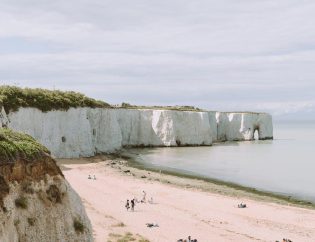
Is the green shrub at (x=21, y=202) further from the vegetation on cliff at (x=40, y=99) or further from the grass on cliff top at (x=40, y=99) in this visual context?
the grass on cliff top at (x=40, y=99)

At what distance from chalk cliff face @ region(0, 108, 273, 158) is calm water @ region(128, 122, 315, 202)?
155 inches

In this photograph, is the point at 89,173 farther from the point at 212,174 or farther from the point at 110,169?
the point at 212,174

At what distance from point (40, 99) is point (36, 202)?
127 feet

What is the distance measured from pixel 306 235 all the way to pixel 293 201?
10417mm

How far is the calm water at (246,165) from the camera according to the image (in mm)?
45500

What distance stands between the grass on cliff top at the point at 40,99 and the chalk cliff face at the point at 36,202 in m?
33.2

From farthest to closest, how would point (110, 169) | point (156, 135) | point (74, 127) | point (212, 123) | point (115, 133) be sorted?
point (212, 123) < point (156, 135) < point (115, 133) < point (74, 127) < point (110, 169)

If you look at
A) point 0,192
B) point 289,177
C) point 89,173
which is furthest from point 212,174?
point 0,192

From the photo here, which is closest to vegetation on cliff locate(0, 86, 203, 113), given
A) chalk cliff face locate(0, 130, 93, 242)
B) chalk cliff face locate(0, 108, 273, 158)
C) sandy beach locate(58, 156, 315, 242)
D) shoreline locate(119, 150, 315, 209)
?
chalk cliff face locate(0, 108, 273, 158)

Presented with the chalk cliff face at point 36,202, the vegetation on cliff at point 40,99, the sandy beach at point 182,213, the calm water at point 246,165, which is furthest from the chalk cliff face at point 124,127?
the chalk cliff face at point 36,202

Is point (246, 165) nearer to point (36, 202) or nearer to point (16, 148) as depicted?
point (36, 202)

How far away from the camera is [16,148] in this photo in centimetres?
1481

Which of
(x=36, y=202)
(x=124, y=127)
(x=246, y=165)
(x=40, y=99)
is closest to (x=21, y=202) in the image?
(x=36, y=202)

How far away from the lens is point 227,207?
33.4 meters
